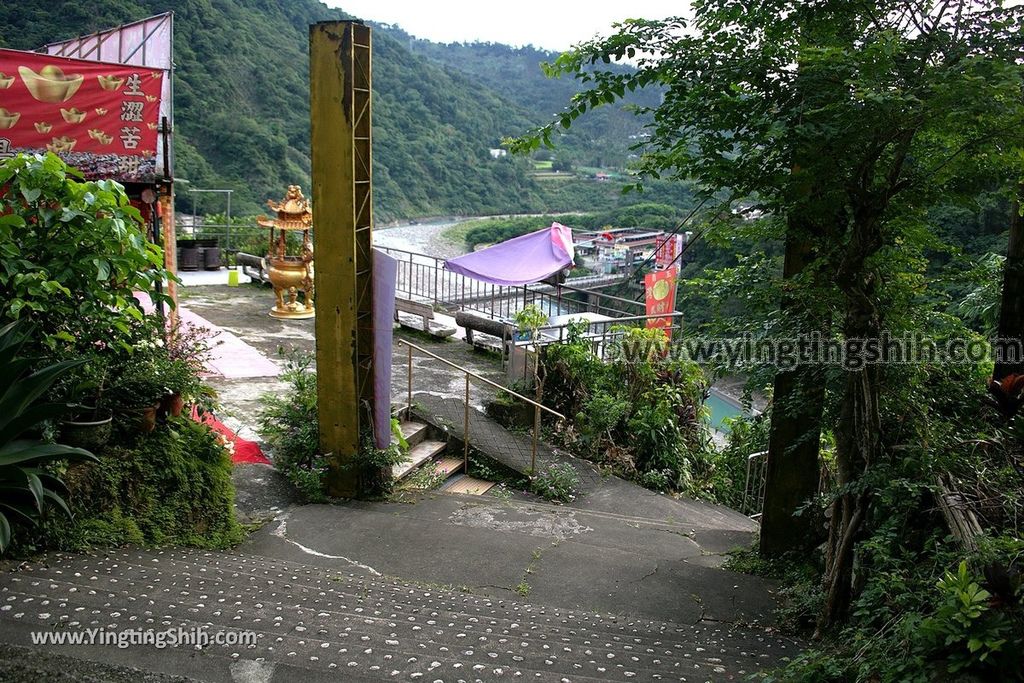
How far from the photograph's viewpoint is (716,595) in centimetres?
603

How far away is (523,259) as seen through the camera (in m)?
15.0

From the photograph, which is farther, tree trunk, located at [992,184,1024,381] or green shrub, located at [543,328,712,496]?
green shrub, located at [543,328,712,496]

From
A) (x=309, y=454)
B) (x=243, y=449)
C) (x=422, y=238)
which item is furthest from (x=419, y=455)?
(x=422, y=238)

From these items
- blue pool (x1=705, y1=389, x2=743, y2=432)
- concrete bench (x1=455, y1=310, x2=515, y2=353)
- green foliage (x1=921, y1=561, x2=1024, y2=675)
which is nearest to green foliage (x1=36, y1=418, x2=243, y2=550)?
green foliage (x1=921, y1=561, x2=1024, y2=675)

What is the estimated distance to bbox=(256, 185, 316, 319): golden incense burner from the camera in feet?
48.8

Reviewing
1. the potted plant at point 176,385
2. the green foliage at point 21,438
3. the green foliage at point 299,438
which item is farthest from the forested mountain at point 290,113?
the green foliage at point 21,438

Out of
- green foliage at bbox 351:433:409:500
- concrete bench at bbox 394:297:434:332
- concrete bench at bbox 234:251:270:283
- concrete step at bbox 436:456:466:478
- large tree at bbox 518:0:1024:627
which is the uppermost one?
large tree at bbox 518:0:1024:627

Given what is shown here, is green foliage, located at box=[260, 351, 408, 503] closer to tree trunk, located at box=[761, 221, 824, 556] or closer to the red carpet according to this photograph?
the red carpet

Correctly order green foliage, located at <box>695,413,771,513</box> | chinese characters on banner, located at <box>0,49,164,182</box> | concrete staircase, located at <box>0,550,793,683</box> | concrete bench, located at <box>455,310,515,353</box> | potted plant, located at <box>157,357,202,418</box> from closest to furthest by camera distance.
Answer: concrete staircase, located at <box>0,550,793,683</box>
potted plant, located at <box>157,357,202,418</box>
chinese characters on banner, located at <box>0,49,164,182</box>
green foliage, located at <box>695,413,771,513</box>
concrete bench, located at <box>455,310,515,353</box>

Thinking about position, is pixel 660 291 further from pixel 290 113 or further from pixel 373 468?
pixel 290 113

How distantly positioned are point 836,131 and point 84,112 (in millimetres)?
7627

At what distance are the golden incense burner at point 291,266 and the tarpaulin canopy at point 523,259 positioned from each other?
2.67m

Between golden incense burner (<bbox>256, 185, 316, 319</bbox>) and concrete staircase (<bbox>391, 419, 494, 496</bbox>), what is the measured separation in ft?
19.3

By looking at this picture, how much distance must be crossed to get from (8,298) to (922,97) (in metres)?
5.51
